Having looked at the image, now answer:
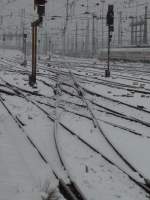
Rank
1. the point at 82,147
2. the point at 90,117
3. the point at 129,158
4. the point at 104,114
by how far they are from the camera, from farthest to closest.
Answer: the point at 104,114, the point at 90,117, the point at 82,147, the point at 129,158

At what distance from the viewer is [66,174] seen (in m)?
6.99

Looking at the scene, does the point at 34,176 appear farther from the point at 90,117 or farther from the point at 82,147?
the point at 90,117

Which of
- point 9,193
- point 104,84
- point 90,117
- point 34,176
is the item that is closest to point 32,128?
point 90,117

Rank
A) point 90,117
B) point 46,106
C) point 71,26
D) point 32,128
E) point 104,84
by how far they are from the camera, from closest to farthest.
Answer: point 32,128 → point 90,117 → point 46,106 → point 104,84 → point 71,26

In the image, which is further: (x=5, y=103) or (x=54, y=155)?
(x=5, y=103)

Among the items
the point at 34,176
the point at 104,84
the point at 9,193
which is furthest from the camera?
the point at 104,84

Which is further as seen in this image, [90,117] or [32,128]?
[90,117]

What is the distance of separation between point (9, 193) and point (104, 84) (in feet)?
55.8

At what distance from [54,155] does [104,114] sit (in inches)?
198

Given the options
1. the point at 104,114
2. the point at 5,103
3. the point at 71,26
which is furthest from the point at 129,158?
the point at 71,26

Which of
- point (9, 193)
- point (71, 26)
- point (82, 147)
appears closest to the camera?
point (9, 193)

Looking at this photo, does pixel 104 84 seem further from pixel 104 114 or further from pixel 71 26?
pixel 71 26

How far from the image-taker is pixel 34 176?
696 cm

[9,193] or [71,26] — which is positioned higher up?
[71,26]
